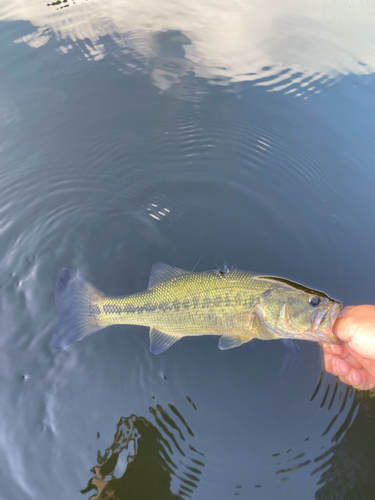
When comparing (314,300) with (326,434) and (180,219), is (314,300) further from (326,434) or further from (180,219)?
(180,219)

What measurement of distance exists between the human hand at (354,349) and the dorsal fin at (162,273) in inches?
63.8

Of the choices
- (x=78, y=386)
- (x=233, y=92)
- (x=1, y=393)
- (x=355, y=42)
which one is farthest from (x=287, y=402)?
(x=355, y=42)

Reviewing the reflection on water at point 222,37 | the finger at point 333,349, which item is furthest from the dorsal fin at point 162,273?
the reflection on water at point 222,37

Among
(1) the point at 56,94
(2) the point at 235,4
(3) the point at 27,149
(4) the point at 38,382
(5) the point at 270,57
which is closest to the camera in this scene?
(4) the point at 38,382

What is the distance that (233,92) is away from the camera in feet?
18.1

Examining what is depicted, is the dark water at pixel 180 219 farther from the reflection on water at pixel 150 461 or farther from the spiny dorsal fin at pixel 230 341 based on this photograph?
the spiny dorsal fin at pixel 230 341

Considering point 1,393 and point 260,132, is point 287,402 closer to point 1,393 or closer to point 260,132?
point 1,393

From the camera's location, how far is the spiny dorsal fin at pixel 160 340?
3.41 meters

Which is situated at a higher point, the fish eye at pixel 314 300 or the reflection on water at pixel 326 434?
the fish eye at pixel 314 300

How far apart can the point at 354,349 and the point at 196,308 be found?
155 centimetres

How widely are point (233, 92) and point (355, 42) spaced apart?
2470 mm

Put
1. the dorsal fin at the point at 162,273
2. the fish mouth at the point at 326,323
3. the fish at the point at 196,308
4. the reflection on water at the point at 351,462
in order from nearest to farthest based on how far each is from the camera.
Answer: the fish mouth at the point at 326,323 < the fish at the point at 196,308 < the reflection on water at the point at 351,462 < the dorsal fin at the point at 162,273

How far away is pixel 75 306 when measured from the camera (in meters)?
3.40

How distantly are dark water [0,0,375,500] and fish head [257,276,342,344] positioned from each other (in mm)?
652
